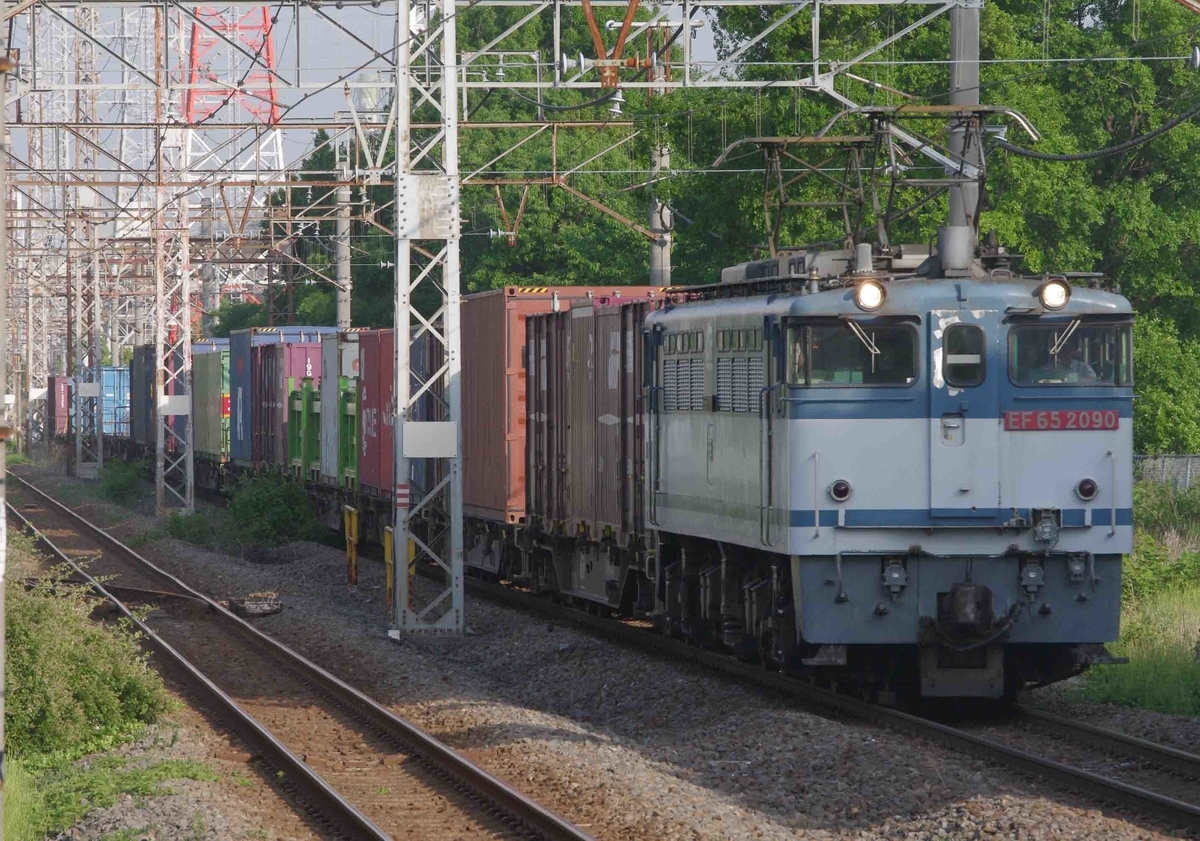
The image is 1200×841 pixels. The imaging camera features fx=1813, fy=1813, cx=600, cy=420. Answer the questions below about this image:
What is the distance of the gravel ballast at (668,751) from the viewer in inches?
382

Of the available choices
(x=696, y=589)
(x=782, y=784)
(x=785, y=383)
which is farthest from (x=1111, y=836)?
(x=696, y=589)

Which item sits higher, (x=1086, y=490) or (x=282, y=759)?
(x=1086, y=490)

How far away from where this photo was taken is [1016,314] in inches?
496

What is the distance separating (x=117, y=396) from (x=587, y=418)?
141ft

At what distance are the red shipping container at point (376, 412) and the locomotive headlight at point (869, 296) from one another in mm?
13309

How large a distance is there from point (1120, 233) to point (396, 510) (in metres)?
22.6

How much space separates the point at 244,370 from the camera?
39.3 meters

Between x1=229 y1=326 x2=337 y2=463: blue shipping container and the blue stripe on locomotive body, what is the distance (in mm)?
26485

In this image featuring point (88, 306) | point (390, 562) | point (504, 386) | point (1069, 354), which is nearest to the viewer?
point (1069, 354)

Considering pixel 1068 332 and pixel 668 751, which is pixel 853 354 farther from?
pixel 668 751

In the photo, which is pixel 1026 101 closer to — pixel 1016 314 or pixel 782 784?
pixel 1016 314

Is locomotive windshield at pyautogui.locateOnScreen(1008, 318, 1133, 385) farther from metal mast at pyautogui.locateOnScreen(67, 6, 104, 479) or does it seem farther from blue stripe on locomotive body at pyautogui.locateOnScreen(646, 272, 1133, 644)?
metal mast at pyautogui.locateOnScreen(67, 6, 104, 479)

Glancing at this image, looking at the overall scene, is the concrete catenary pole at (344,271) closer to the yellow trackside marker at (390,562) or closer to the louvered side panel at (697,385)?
the yellow trackside marker at (390,562)

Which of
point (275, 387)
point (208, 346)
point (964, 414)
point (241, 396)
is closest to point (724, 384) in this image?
point (964, 414)
